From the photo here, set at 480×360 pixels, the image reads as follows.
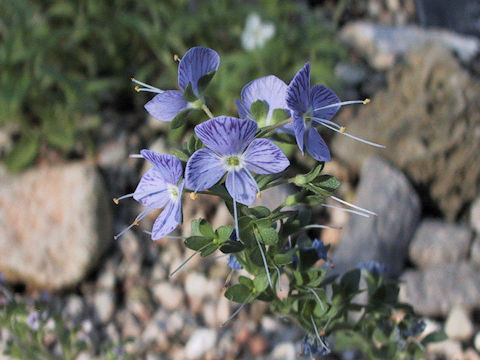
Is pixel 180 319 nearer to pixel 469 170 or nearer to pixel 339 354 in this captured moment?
pixel 339 354

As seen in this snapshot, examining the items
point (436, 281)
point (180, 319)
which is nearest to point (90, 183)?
point (180, 319)

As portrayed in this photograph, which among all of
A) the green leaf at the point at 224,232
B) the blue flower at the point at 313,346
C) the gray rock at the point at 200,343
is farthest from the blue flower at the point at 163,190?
the gray rock at the point at 200,343

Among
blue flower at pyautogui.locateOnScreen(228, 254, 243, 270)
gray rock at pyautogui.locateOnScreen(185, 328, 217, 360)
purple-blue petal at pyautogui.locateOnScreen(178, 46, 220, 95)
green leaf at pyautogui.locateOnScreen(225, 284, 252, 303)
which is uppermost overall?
purple-blue petal at pyautogui.locateOnScreen(178, 46, 220, 95)

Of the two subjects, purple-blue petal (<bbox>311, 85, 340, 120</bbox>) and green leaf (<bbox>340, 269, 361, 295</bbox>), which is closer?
purple-blue petal (<bbox>311, 85, 340, 120</bbox>)

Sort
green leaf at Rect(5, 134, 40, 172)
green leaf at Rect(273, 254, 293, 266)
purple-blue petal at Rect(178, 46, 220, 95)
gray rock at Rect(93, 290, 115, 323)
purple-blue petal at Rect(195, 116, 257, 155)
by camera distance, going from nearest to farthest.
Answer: purple-blue petal at Rect(195, 116, 257, 155) → purple-blue petal at Rect(178, 46, 220, 95) → green leaf at Rect(273, 254, 293, 266) → gray rock at Rect(93, 290, 115, 323) → green leaf at Rect(5, 134, 40, 172)

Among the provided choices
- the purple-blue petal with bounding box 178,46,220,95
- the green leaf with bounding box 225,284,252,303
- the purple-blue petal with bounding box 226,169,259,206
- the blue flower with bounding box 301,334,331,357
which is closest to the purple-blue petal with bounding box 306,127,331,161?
the purple-blue petal with bounding box 226,169,259,206

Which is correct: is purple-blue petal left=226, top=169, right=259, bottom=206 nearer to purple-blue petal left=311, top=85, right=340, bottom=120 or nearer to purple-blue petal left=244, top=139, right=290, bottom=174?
purple-blue petal left=244, top=139, right=290, bottom=174
